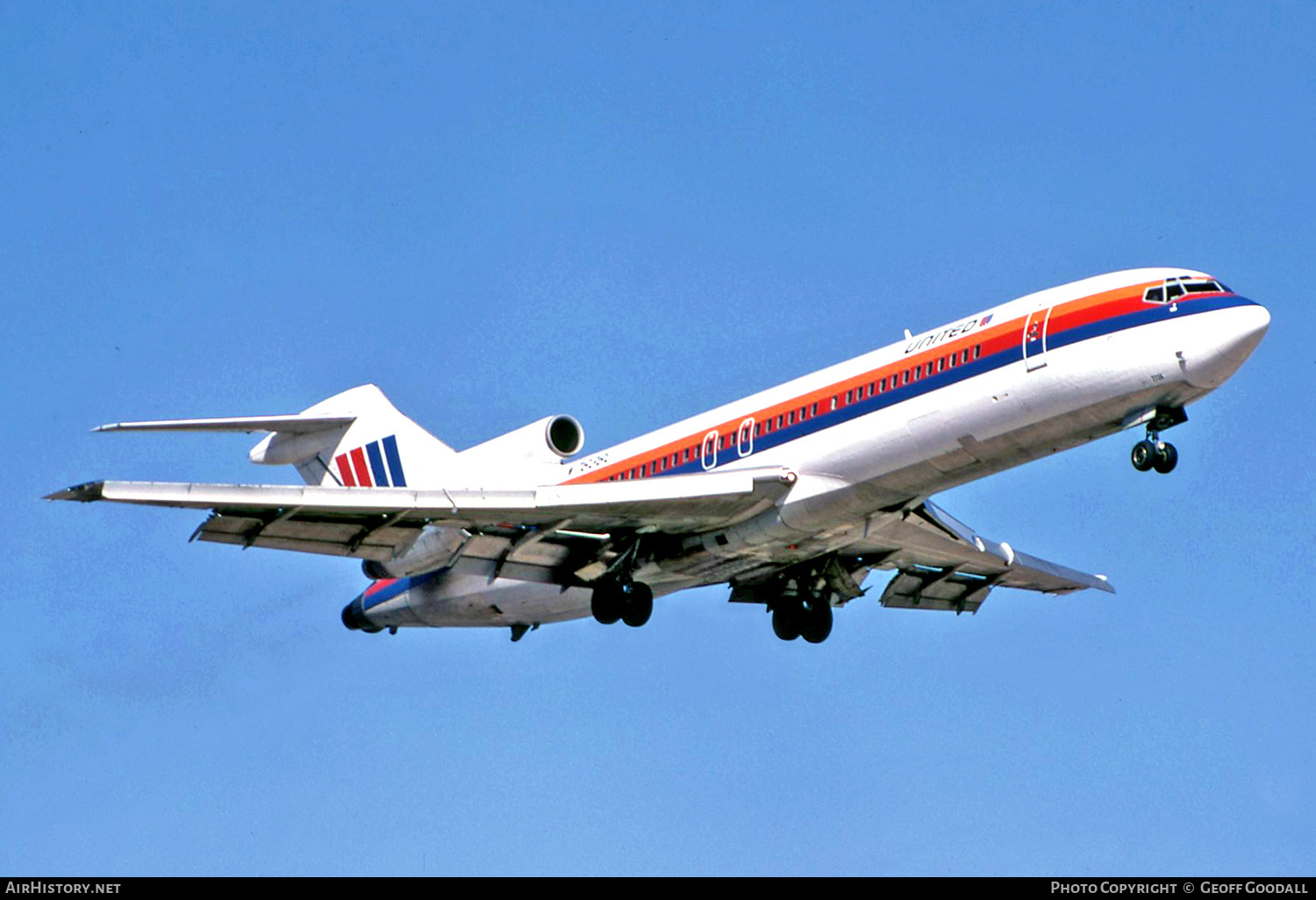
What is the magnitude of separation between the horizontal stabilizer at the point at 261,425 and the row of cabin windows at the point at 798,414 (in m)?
6.37

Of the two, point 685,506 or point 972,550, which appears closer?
point 685,506

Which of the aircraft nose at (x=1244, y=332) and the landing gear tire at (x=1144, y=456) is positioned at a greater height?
the aircraft nose at (x=1244, y=332)

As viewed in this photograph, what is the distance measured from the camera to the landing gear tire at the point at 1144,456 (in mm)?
24797

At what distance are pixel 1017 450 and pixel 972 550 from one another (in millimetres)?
5147

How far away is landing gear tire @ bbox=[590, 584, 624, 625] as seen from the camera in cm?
2886

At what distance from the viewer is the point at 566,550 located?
1169 inches

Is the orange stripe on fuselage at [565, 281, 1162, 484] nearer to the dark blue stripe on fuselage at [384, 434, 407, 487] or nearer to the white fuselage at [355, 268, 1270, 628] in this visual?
the white fuselage at [355, 268, 1270, 628]

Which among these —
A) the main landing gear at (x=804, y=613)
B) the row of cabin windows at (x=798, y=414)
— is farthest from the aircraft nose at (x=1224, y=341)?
the main landing gear at (x=804, y=613)

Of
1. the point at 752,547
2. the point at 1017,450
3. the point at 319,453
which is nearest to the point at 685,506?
the point at 752,547

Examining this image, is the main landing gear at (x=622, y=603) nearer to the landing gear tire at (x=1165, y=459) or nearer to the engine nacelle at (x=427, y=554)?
the engine nacelle at (x=427, y=554)

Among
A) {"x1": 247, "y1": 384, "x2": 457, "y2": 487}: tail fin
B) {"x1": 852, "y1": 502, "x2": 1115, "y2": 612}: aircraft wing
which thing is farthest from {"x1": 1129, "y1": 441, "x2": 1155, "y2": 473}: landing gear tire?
{"x1": 247, "y1": 384, "x2": 457, "y2": 487}: tail fin

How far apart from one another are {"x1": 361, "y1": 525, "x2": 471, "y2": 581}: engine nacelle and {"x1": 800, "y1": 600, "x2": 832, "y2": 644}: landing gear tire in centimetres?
592

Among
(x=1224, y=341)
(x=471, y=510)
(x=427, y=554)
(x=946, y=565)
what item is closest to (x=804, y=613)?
(x=946, y=565)

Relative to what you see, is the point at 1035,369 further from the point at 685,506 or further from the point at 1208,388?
the point at 685,506
